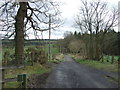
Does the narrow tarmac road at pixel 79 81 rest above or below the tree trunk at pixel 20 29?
below

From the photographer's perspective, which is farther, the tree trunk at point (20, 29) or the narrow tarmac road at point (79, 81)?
the tree trunk at point (20, 29)

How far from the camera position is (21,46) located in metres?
15.9

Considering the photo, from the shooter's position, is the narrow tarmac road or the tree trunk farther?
the tree trunk

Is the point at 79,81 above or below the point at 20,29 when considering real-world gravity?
below

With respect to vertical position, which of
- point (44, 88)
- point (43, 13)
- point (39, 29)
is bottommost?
point (44, 88)

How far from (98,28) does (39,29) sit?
14.2 m

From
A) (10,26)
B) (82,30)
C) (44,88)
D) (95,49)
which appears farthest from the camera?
(82,30)

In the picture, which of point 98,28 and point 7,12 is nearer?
point 7,12

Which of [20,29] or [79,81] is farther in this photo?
[20,29]

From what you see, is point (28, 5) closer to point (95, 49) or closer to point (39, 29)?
point (39, 29)

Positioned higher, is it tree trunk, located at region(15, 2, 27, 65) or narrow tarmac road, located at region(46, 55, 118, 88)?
tree trunk, located at region(15, 2, 27, 65)

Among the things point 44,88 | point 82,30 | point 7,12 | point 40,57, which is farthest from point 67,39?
point 44,88

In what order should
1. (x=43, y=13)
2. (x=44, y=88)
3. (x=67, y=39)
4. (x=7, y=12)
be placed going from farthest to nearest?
(x=67, y=39) → (x=43, y=13) → (x=7, y=12) → (x=44, y=88)

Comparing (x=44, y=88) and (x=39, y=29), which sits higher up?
(x=39, y=29)
